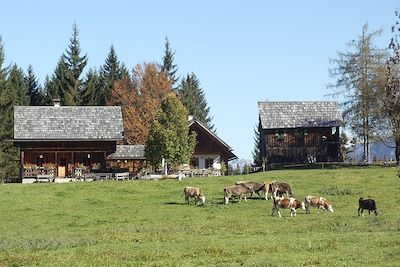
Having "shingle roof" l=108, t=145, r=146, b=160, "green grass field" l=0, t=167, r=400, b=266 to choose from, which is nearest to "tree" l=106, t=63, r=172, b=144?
"shingle roof" l=108, t=145, r=146, b=160

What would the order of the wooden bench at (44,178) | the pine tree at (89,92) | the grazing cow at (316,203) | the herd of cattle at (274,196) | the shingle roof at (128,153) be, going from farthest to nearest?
the pine tree at (89,92) < the shingle roof at (128,153) < the wooden bench at (44,178) < the grazing cow at (316,203) < the herd of cattle at (274,196)

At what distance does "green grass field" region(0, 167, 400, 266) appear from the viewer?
18.4m

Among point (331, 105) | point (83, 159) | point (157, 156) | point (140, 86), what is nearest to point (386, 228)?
point (157, 156)

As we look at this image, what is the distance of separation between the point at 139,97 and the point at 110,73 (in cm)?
806

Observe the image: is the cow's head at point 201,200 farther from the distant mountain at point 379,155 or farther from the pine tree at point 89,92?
the pine tree at point 89,92

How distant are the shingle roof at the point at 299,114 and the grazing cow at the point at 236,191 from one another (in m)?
33.5

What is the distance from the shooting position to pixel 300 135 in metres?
70.2

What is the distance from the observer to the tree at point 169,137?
186 ft

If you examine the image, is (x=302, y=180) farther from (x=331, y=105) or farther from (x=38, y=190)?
(x=331, y=105)

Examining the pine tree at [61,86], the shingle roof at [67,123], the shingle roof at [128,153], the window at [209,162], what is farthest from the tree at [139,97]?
the shingle roof at [67,123]

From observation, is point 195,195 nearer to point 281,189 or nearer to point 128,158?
point 281,189

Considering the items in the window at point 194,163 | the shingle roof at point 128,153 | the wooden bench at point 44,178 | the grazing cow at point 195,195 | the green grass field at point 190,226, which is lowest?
the green grass field at point 190,226

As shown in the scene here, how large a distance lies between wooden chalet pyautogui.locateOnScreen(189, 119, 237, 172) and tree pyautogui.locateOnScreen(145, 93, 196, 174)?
917cm

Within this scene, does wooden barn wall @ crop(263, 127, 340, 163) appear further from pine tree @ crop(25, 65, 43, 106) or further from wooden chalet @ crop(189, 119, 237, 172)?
pine tree @ crop(25, 65, 43, 106)
